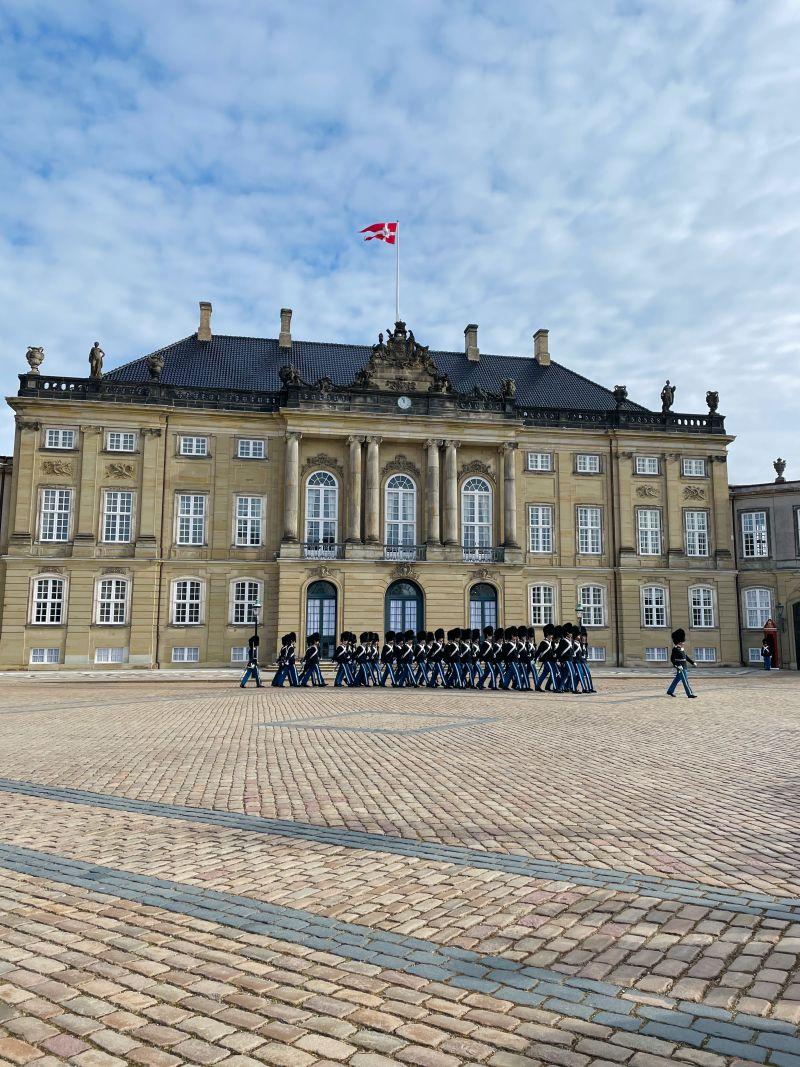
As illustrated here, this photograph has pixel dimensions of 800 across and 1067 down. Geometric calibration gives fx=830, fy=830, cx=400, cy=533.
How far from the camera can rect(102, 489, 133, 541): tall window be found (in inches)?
1523

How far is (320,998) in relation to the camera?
3.92 metres

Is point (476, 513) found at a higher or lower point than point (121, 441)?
lower

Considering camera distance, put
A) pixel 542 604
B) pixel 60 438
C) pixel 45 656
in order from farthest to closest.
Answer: pixel 542 604 → pixel 60 438 → pixel 45 656

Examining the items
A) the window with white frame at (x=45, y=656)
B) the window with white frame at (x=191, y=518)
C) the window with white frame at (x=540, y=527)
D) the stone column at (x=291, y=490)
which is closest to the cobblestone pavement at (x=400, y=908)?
the window with white frame at (x=45, y=656)

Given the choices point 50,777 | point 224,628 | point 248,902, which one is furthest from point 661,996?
point 224,628

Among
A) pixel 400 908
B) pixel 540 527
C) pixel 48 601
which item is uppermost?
pixel 540 527

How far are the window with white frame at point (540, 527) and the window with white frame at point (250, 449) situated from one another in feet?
46.4

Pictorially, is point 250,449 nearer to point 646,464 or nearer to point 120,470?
point 120,470

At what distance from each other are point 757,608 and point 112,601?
32410 millimetres

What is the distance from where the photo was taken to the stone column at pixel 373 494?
40344 millimetres

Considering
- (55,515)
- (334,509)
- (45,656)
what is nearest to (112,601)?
(45,656)

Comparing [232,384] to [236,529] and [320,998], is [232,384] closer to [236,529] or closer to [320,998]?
[236,529]

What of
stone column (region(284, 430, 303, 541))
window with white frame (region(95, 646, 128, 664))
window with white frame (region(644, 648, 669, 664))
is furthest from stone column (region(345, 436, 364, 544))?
window with white frame (region(644, 648, 669, 664))

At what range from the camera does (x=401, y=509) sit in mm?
41812
